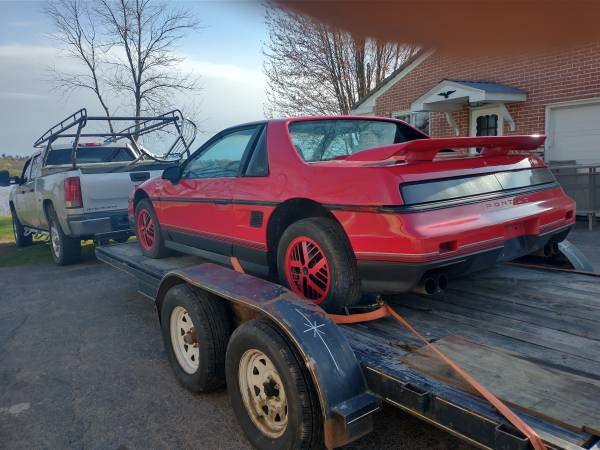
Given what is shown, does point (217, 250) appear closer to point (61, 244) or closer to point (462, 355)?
point (462, 355)

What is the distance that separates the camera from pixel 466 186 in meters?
2.93

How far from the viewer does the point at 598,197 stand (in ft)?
28.6

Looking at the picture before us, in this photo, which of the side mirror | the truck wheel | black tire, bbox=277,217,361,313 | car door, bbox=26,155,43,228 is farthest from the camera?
car door, bbox=26,155,43,228

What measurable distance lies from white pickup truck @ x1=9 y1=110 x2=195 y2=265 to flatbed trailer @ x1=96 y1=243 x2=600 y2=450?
4.14 m

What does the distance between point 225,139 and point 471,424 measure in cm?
318

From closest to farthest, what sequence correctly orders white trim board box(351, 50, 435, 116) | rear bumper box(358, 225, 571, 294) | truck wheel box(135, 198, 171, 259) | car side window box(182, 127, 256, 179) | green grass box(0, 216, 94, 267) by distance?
rear bumper box(358, 225, 571, 294)
car side window box(182, 127, 256, 179)
truck wheel box(135, 198, 171, 259)
green grass box(0, 216, 94, 267)
white trim board box(351, 50, 435, 116)

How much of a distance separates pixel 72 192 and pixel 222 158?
3.56 m

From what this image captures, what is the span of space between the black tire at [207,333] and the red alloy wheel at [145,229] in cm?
234

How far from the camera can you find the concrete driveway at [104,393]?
9.44 ft

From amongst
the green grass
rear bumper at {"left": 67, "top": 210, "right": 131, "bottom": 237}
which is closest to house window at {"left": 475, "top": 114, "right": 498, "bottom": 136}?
rear bumper at {"left": 67, "top": 210, "right": 131, "bottom": 237}

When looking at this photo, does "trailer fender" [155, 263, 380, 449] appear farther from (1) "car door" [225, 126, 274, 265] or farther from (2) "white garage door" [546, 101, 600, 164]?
(2) "white garage door" [546, 101, 600, 164]

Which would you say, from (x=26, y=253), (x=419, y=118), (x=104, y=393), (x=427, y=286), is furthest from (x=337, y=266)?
(x=419, y=118)

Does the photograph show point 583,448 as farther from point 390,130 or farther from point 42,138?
point 42,138

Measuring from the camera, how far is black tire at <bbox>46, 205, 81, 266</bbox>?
757cm
